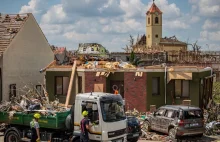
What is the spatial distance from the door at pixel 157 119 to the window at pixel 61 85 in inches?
379

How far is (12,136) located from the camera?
1678 centimetres

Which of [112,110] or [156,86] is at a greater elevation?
[156,86]

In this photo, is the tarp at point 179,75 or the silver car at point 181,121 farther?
the tarp at point 179,75

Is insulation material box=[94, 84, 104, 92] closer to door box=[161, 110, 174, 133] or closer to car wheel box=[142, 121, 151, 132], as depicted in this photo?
car wheel box=[142, 121, 151, 132]

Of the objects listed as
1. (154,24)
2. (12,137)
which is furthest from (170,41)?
(12,137)

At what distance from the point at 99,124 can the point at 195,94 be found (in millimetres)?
12498

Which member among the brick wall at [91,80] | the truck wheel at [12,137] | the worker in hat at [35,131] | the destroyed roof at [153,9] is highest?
the destroyed roof at [153,9]

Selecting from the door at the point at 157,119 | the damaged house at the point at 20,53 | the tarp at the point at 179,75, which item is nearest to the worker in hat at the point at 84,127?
the door at the point at 157,119

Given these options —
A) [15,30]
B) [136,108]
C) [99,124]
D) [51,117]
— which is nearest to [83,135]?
[99,124]

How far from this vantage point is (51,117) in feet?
50.4

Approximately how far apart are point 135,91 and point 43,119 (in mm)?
11112

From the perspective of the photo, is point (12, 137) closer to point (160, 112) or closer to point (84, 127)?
point (84, 127)

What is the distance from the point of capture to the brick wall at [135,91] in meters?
25.4

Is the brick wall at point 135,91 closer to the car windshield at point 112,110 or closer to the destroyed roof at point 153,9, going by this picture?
the car windshield at point 112,110
